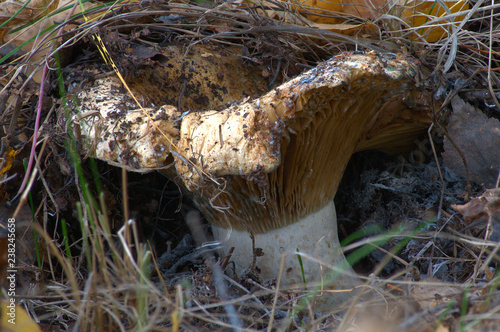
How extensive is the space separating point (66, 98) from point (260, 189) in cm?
121

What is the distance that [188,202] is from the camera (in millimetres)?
2947

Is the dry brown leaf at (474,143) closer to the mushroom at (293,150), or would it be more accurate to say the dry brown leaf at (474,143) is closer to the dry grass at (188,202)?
the dry grass at (188,202)

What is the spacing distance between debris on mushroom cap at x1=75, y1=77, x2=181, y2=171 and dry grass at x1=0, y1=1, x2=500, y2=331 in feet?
0.61

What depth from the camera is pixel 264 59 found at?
2713mm

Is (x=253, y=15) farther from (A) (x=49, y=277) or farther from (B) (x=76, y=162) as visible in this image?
(A) (x=49, y=277)

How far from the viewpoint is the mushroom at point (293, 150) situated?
1.66 meters

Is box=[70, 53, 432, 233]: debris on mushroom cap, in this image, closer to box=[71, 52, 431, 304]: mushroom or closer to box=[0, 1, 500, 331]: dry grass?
box=[71, 52, 431, 304]: mushroom

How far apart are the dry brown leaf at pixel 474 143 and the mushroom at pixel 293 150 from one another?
0.20 meters

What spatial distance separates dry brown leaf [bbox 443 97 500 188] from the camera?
7.62 ft

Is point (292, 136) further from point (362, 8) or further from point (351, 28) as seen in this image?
point (362, 8)

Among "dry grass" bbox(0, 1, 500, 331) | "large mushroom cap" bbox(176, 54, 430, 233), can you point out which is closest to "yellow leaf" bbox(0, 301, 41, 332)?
"dry grass" bbox(0, 1, 500, 331)

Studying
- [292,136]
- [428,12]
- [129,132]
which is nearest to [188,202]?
[129,132]

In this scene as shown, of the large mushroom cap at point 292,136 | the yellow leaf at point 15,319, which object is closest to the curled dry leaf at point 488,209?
the large mushroom cap at point 292,136

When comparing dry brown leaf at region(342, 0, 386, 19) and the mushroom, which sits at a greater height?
dry brown leaf at region(342, 0, 386, 19)
